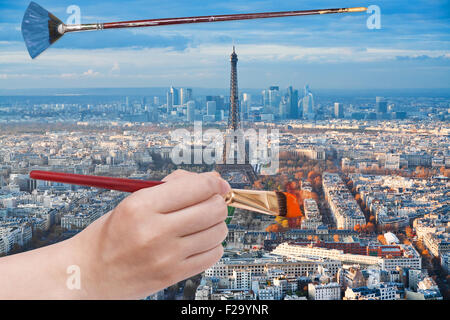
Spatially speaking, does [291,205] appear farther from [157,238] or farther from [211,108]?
[211,108]

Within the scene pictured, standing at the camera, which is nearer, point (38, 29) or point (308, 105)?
point (38, 29)

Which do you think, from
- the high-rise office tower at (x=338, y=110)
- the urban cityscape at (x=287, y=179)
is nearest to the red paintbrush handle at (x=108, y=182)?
the urban cityscape at (x=287, y=179)

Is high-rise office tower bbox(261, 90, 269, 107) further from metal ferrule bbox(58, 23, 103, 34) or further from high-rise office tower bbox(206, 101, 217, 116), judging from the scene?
metal ferrule bbox(58, 23, 103, 34)

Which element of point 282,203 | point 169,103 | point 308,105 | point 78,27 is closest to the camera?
point 282,203

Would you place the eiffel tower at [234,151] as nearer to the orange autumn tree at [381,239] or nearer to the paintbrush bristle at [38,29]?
the orange autumn tree at [381,239]

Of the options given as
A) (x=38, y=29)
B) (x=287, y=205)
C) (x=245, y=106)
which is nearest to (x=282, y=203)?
(x=287, y=205)

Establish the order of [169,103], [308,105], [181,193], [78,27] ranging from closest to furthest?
[181,193]
[78,27]
[169,103]
[308,105]
